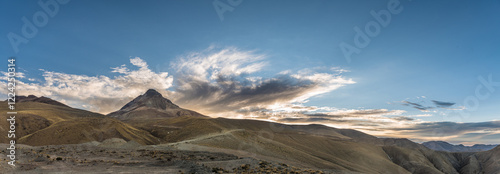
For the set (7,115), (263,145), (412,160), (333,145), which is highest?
(7,115)

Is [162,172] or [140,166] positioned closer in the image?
[162,172]

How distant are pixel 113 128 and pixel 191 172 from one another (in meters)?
73.7

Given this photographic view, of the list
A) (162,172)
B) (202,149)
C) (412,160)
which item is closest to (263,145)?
(202,149)

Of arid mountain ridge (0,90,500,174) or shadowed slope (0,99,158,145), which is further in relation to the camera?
shadowed slope (0,99,158,145)

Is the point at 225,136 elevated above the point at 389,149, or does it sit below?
above

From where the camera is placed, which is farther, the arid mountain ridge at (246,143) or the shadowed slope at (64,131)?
the shadowed slope at (64,131)

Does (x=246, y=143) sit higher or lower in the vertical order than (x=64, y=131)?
lower

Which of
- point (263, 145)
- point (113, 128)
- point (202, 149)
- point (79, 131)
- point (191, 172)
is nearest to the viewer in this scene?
point (191, 172)

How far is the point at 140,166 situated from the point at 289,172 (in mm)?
14593

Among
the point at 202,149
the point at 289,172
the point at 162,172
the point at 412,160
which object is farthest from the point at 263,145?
the point at 412,160

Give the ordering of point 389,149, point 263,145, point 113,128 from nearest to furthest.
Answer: point 263,145
point 113,128
point 389,149

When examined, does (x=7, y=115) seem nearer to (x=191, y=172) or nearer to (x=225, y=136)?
(x=225, y=136)

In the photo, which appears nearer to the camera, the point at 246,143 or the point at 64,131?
the point at 246,143

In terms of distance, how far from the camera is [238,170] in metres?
23.0
